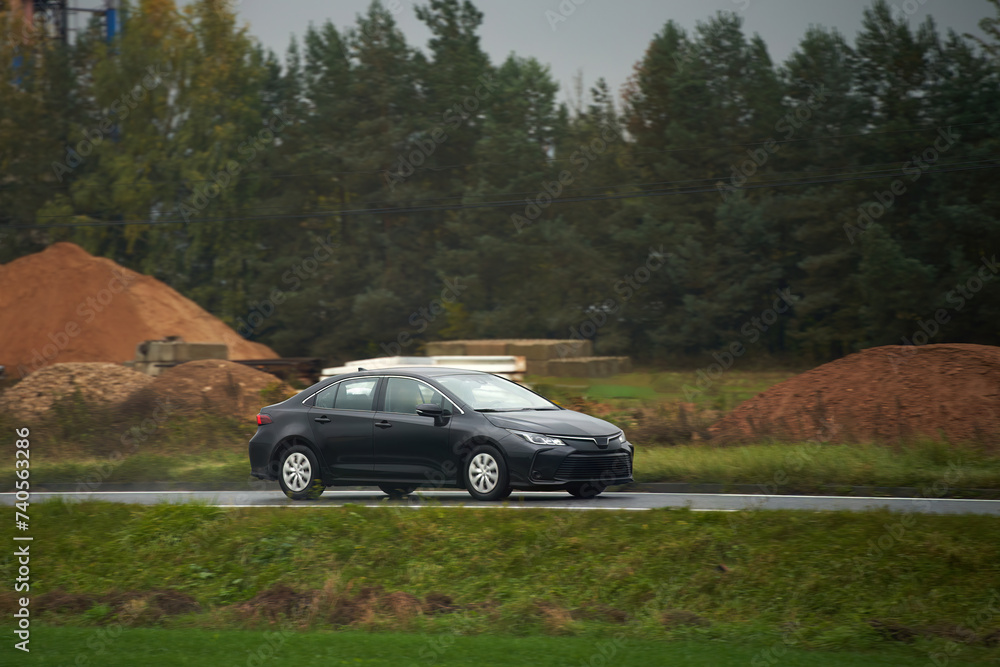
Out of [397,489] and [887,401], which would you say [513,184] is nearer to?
[887,401]

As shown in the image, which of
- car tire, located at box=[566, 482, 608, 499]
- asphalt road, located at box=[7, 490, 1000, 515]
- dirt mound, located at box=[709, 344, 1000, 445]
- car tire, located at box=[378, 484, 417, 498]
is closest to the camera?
asphalt road, located at box=[7, 490, 1000, 515]

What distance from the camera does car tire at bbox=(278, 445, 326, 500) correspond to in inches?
539

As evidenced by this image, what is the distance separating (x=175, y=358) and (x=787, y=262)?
25286mm

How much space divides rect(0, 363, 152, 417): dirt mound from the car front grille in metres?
17.9

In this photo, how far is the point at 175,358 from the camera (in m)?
37.5

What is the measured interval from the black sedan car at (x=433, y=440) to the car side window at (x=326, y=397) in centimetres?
2

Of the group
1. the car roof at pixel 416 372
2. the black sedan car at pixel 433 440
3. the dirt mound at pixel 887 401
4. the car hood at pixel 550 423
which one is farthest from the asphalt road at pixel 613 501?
the dirt mound at pixel 887 401

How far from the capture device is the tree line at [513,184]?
4369 cm

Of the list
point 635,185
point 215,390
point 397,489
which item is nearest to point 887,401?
point 397,489

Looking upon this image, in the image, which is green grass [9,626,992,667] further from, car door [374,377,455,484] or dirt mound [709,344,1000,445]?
dirt mound [709,344,1000,445]

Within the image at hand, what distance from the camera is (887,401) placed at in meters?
20.9

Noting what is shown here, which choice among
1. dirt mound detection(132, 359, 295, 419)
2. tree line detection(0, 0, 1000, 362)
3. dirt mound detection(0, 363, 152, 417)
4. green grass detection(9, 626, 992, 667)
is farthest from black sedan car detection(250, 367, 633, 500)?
tree line detection(0, 0, 1000, 362)

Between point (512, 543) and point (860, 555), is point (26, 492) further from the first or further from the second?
point (860, 555)

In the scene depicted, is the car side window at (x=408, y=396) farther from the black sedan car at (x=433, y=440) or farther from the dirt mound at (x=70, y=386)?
the dirt mound at (x=70, y=386)
